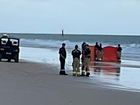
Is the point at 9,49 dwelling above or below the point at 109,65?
above

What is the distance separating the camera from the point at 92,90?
1222 centimetres

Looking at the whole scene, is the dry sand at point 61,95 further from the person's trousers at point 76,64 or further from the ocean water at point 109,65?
the person's trousers at point 76,64

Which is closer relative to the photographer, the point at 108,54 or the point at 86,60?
the point at 86,60

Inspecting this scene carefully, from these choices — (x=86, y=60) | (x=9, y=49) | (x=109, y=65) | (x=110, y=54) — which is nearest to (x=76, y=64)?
(x=86, y=60)

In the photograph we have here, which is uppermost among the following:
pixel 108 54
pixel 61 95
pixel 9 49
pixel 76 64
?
pixel 9 49

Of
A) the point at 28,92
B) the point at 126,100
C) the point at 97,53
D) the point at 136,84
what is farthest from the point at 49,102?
the point at 97,53

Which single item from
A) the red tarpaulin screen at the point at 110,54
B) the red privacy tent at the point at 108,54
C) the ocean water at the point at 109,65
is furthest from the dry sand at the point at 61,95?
the red tarpaulin screen at the point at 110,54

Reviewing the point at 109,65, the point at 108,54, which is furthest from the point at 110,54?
the point at 109,65

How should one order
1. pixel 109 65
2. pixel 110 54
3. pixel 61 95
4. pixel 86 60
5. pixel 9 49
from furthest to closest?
1. pixel 110 54
2. pixel 109 65
3. pixel 9 49
4. pixel 86 60
5. pixel 61 95

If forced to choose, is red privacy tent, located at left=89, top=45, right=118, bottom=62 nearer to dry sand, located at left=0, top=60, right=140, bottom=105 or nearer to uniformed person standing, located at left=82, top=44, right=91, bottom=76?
uniformed person standing, located at left=82, top=44, right=91, bottom=76

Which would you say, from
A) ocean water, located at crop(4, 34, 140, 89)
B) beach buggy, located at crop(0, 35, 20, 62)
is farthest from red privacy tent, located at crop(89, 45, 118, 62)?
beach buggy, located at crop(0, 35, 20, 62)

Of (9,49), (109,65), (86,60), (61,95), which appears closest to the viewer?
(61,95)

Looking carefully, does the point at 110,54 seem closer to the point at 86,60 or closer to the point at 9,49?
the point at 9,49

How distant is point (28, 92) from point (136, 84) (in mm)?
5616
